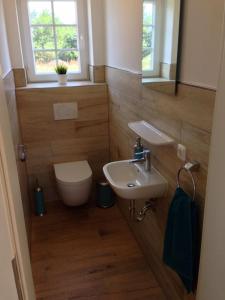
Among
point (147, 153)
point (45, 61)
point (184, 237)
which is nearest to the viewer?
point (184, 237)

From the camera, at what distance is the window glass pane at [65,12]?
9.22 feet

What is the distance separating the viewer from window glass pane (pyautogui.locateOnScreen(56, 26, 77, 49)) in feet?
9.52

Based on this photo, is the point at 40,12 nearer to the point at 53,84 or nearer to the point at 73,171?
the point at 53,84

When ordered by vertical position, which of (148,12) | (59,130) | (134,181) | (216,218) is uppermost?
(148,12)

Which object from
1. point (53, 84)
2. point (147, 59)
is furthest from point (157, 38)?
point (53, 84)

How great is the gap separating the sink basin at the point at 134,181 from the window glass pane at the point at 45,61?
1553 millimetres

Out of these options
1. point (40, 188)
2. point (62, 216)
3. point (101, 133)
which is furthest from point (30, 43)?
point (62, 216)

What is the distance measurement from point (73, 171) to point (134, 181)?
0.95 m

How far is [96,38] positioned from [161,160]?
1.65 metres

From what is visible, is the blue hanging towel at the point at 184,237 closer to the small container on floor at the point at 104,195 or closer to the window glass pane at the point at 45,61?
the small container on floor at the point at 104,195

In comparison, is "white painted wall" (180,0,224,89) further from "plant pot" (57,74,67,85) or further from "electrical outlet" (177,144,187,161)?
"plant pot" (57,74,67,85)

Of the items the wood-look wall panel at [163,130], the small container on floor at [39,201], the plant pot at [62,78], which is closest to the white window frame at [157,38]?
the wood-look wall panel at [163,130]

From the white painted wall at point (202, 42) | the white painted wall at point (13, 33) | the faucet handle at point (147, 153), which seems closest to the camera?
the white painted wall at point (202, 42)

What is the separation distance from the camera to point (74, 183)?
100 inches
